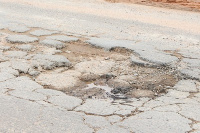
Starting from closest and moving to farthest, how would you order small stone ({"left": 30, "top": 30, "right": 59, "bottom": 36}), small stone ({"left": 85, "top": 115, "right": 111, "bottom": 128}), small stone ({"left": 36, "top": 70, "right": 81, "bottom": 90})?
small stone ({"left": 85, "top": 115, "right": 111, "bottom": 128})
small stone ({"left": 36, "top": 70, "right": 81, "bottom": 90})
small stone ({"left": 30, "top": 30, "right": 59, "bottom": 36})

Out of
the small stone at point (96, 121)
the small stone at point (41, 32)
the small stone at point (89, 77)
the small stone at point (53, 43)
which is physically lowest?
the small stone at point (96, 121)

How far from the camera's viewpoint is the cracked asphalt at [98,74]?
3.39 meters

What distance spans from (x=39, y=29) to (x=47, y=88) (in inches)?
103

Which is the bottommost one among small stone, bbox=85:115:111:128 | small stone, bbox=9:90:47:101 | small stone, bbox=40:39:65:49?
small stone, bbox=85:115:111:128

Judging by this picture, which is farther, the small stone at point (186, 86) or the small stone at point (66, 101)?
the small stone at point (186, 86)

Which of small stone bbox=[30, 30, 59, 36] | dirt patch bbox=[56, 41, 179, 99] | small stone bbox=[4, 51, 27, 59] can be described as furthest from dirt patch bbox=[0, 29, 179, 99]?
small stone bbox=[30, 30, 59, 36]

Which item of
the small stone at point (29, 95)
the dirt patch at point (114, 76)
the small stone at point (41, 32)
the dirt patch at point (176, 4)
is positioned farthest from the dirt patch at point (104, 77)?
the dirt patch at point (176, 4)

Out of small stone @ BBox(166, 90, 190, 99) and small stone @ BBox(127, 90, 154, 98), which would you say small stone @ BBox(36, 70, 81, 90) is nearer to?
small stone @ BBox(127, 90, 154, 98)

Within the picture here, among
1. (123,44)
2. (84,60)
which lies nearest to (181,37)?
(123,44)

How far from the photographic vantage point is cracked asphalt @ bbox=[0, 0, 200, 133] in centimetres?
339

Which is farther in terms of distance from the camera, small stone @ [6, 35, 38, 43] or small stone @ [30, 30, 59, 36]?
small stone @ [30, 30, 59, 36]

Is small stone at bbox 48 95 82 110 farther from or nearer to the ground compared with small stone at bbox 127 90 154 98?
nearer to the ground

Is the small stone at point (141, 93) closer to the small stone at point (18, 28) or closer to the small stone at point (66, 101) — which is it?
the small stone at point (66, 101)

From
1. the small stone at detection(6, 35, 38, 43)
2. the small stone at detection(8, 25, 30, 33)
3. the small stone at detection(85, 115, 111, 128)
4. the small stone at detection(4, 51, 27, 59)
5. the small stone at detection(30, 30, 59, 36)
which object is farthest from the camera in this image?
the small stone at detection(8, 25, 30, 33)
